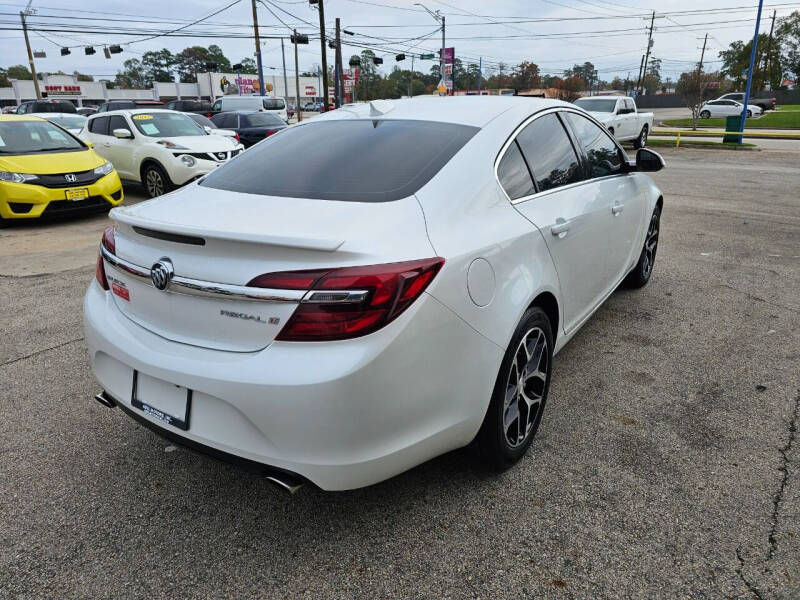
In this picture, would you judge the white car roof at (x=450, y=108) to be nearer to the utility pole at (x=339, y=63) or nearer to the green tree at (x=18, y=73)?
the utility pole at (x=339, y=63)

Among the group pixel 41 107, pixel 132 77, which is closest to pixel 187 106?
pixel 41 107

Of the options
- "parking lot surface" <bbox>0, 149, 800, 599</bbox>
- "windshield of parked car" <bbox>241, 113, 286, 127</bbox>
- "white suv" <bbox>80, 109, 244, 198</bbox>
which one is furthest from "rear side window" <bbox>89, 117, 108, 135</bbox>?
"parking lot surface" <bbox>0, 149, 800, 599</bbox>

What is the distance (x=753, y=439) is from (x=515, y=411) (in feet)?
4.26

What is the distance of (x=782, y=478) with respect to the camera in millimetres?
2574

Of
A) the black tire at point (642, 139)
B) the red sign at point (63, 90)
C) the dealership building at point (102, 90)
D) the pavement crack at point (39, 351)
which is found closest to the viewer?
the pavement crack at point (39, 351)

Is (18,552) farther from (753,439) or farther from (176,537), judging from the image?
(753,439)

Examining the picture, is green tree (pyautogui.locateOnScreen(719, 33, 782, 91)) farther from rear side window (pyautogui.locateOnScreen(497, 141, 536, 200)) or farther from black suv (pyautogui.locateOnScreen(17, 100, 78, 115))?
rear side window (pyautogui.locateOnScreen(497, 141, 536, 200))

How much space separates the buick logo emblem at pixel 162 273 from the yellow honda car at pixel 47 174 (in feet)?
22.9

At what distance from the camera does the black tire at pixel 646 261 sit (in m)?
4.95

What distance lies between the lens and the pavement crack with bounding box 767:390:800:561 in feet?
7.22

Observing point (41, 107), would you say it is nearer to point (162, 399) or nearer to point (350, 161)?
point (350, 161)

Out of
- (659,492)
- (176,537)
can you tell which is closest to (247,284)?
(176,537)

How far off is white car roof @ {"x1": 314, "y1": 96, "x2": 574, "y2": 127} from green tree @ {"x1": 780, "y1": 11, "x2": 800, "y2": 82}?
3500 inches

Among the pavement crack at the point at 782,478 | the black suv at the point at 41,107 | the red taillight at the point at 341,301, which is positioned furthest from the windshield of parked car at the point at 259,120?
the red taillight at the point at 341,301
